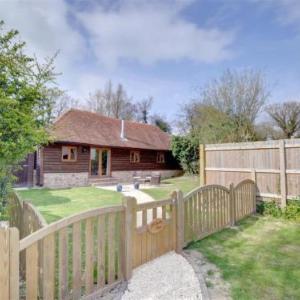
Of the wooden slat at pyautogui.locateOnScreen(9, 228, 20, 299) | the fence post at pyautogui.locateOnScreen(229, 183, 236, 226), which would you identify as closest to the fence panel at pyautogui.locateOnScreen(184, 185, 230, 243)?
the fence post at pyautogui.locateOnScreen(229, 183, 236, 226)

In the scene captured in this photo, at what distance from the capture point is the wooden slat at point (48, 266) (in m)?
2.59

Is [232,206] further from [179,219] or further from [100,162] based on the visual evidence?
[100,162]

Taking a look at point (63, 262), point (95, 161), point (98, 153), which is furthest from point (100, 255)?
point (98, 153)

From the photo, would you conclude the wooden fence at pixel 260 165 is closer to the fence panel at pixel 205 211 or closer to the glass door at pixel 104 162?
the fence panel at pixel 205 211

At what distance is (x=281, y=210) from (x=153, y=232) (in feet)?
17.1

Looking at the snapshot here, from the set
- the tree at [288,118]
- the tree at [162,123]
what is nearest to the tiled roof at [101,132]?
the tree at [162,123]

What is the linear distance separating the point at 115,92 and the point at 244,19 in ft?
88.0

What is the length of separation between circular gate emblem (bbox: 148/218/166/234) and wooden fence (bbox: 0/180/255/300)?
16mm

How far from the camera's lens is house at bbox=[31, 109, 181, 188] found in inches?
610

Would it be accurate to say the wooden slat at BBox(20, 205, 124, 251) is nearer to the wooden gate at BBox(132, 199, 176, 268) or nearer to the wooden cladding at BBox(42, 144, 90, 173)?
the wooden gate at BBox(132, 199, 176, 268)

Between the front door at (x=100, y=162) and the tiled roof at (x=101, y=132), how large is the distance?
2.79 feet

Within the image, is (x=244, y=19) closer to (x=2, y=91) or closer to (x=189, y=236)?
(x=189, y=236)

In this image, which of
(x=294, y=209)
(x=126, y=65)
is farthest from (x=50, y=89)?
(x=126, y=65)

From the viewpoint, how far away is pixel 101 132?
1911cm
